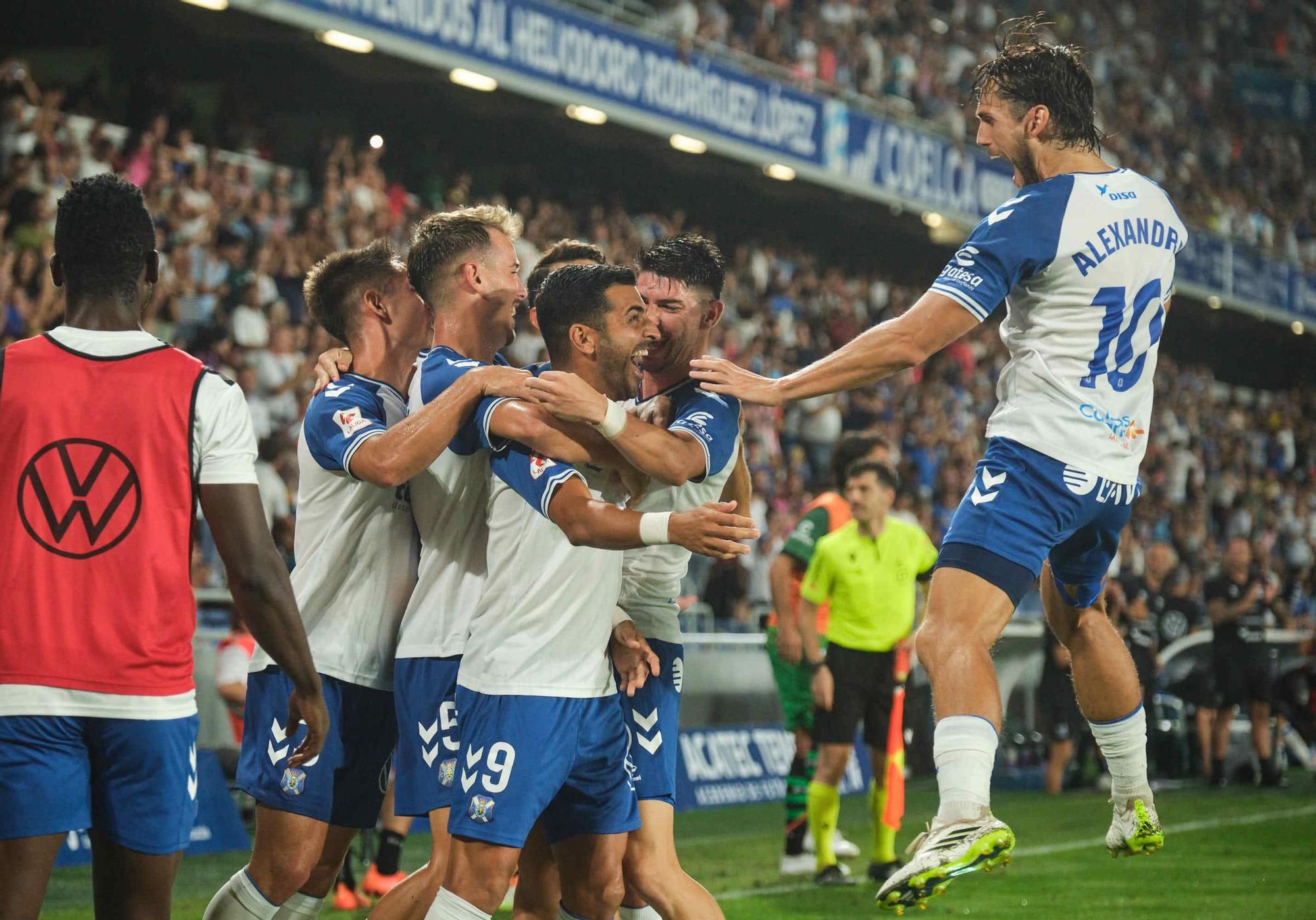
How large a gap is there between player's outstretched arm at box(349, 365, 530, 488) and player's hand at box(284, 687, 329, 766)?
62cm

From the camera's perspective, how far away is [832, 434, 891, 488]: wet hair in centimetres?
951

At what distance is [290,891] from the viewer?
4699mm

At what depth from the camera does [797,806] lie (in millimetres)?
9367

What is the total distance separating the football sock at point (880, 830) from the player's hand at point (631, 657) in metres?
4.39

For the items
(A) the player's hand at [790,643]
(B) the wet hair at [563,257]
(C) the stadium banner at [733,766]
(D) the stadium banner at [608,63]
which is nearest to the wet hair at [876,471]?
(A) the player's hand at [790,643]

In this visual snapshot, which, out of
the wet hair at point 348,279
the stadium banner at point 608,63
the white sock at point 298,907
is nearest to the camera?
the white sock at point 298,907

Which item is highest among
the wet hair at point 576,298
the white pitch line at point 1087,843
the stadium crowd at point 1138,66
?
the stadium crowd at point 1138,66

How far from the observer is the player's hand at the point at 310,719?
4027 millimetres

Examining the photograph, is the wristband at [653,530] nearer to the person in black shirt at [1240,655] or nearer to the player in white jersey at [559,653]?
the player in white jersey at [559,653]

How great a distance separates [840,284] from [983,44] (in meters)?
6.69

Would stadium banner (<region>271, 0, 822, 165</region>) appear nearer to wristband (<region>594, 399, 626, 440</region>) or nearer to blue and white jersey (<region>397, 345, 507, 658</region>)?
blue and white jersey (<region>397, 345, 507, 658</region>)

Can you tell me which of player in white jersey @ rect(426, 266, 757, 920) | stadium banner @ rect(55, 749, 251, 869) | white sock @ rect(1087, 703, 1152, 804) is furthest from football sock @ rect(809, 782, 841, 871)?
player in white jersey @ rect(426, 266, 757, 920)

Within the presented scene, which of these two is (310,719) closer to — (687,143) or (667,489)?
(667,489)

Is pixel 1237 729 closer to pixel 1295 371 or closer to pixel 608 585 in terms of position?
pixel 608 585
